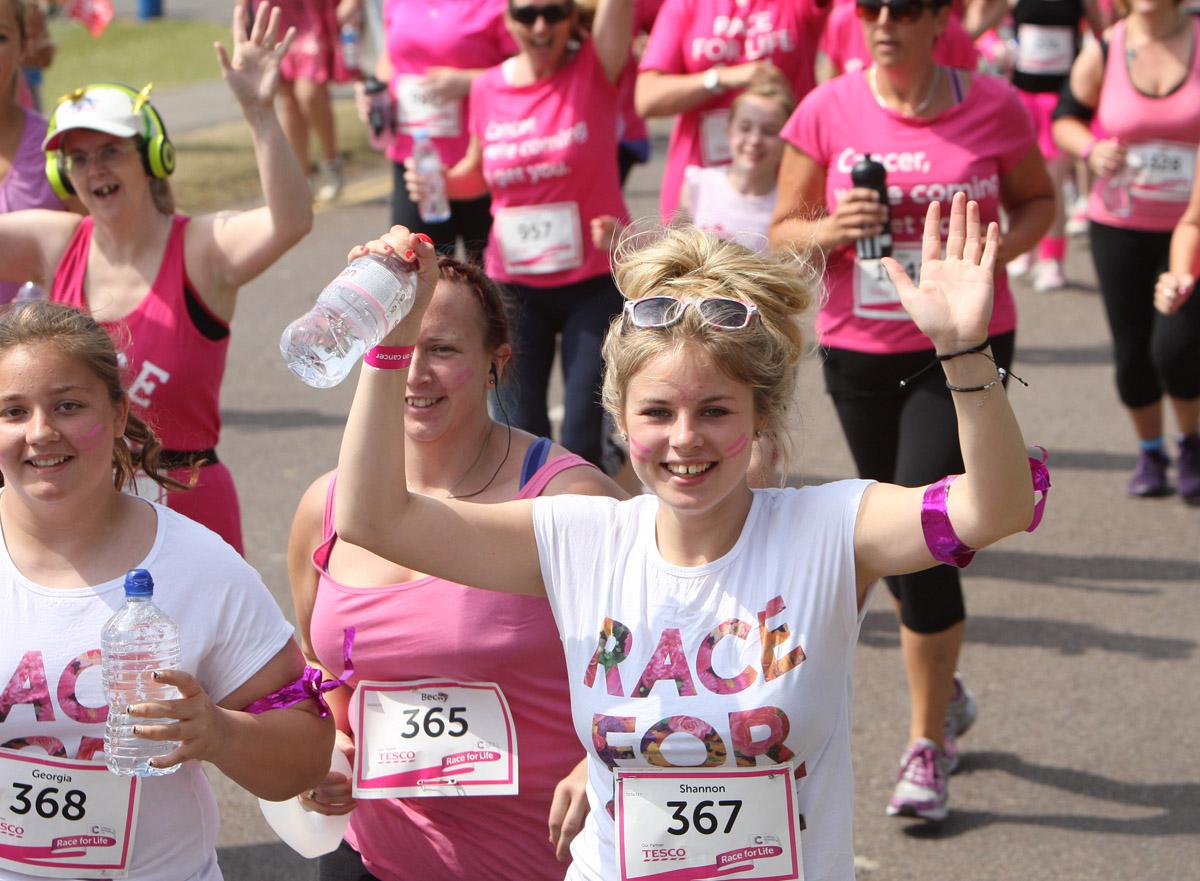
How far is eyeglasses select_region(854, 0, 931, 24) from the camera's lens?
4406mm

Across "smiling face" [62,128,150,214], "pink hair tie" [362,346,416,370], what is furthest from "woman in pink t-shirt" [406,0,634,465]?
"pink hair tie" [362,346,416,370]

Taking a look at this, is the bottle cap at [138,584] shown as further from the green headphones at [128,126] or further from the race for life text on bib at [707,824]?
the green headphones at [128,126]

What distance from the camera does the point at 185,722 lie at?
2525 mm

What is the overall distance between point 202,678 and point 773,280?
1.14 meters

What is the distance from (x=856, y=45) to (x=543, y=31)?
1.63 meters

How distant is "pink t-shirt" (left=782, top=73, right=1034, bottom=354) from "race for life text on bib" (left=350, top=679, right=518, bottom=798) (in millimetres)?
1823

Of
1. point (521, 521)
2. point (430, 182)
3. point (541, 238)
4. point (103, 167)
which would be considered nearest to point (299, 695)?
point (521, 521)

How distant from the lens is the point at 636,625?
263cm

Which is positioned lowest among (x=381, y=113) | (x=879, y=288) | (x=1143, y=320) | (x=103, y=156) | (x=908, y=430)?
(x=1143, y=320)

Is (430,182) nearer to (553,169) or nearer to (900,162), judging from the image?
(553,169)

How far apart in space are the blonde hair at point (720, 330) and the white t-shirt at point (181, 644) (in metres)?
0.70

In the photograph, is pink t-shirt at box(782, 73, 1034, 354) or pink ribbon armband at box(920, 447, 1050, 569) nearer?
pink ribbon armband at box(920, 447, 1050, 569)

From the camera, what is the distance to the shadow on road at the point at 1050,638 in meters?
5.39

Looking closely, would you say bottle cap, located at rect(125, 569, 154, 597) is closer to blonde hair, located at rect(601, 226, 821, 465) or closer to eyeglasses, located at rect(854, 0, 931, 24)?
blonde hair, located at rect(601, 226, 821, 465)
